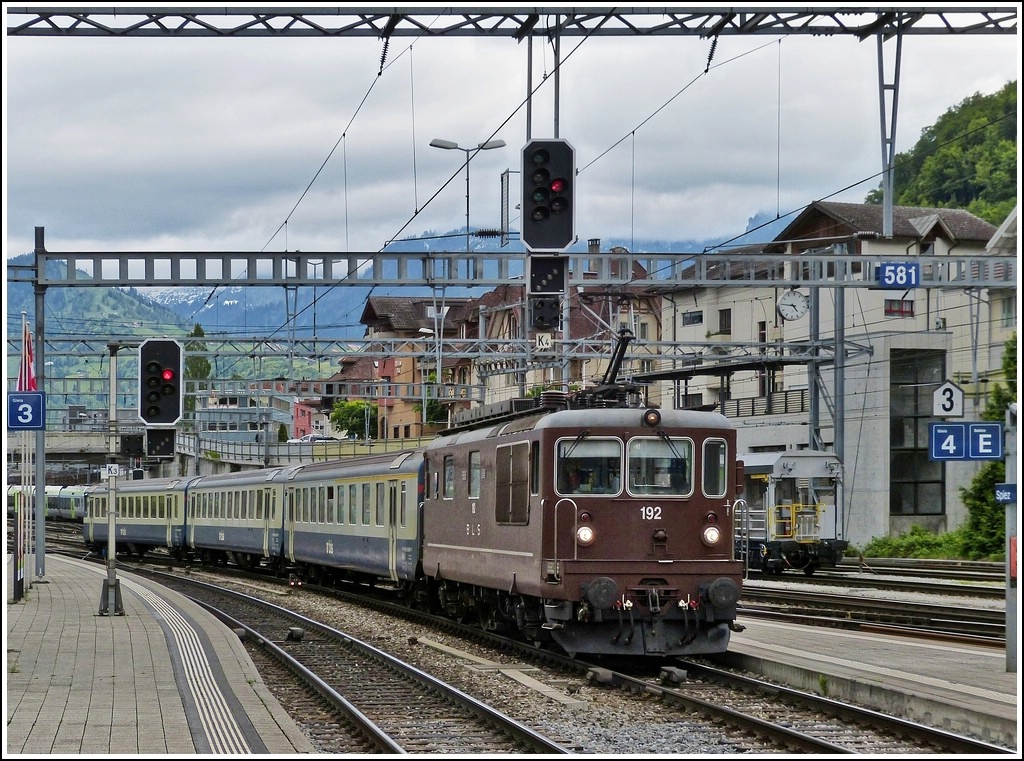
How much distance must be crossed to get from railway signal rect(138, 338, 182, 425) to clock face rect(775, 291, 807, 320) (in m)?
22.4

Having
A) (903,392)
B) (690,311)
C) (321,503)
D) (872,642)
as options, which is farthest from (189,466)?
(872,642)

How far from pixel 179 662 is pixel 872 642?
26.3 ft

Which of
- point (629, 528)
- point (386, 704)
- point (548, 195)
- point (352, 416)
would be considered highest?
point (548, 195)

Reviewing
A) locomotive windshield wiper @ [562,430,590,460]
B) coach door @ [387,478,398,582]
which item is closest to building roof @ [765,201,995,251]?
coach door @ [387,478,398,582]

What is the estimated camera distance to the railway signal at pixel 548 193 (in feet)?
46.7

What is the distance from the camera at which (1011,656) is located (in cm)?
1368

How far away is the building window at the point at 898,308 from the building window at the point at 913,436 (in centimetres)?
143

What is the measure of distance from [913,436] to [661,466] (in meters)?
34.0

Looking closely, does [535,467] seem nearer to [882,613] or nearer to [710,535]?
[710,535]

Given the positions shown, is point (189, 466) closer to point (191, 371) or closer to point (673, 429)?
point (191, 371)

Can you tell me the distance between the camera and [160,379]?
21.8 m

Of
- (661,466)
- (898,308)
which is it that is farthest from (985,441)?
(898,308)

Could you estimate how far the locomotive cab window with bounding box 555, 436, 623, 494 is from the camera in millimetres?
15594

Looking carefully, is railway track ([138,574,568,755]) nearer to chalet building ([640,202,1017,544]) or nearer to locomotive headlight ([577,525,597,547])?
locomotive headlight ([577,525,597,547])
